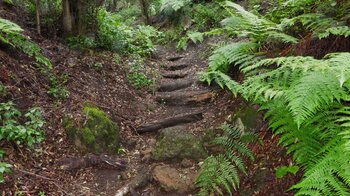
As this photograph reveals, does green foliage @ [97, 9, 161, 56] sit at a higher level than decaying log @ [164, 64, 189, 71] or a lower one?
higher

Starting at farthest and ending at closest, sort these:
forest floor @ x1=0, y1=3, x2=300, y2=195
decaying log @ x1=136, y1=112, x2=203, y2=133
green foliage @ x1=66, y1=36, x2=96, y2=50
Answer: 1. green foliage @ x1=66, y1=36, x2=96, y2=50
2. decaying log @ x1=136, y1=112, x2=203, y2=133
3. forest floor @ x1=0, y1=3, x2=300, y2=195

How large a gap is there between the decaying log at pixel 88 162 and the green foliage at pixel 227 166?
1196 millimetres

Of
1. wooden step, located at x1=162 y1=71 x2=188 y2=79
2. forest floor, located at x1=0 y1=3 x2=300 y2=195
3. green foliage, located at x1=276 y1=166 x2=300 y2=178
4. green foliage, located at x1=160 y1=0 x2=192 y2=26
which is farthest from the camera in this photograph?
green foliage, located at x1=160 y1=0 x2=192 y2=26

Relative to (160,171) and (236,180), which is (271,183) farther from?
(160,171)

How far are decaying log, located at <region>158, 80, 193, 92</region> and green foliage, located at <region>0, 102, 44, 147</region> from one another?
282 cm

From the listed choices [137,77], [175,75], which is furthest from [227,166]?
[175,75]

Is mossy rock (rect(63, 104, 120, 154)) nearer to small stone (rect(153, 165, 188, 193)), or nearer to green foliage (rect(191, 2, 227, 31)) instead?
small stone (rect(153, 165, 188, 193))

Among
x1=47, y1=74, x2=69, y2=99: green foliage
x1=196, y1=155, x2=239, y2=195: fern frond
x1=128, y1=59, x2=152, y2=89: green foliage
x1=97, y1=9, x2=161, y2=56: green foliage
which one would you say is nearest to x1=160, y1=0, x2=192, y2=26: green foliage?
x1=97, y1=9, x2=161, y2=56: green foliage

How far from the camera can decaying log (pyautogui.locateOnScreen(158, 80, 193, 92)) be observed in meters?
6.22

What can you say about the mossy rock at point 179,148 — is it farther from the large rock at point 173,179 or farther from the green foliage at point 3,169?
the green foliage at point 3,169

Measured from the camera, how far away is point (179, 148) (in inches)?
161

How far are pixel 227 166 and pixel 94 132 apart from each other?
1.94m

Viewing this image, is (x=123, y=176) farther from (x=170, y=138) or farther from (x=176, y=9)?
(x=176, y=9)

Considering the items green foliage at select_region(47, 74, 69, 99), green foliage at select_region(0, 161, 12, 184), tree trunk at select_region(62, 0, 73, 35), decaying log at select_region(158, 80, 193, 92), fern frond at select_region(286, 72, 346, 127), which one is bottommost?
green foliage at select_region(0, 161, 12, 184)
